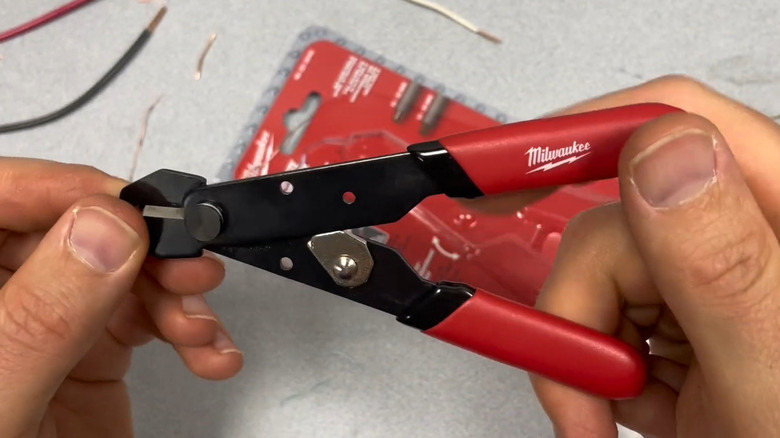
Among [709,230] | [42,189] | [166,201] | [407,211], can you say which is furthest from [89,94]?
[709,230]

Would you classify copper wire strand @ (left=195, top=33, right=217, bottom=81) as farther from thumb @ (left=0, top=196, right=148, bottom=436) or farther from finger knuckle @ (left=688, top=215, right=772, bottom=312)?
finger knuckle @ (left=688, top=215, right=772, bottom=312)

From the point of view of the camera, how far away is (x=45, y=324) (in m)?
0.49

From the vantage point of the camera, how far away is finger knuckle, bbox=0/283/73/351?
1.59 ft

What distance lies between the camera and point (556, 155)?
20.5 inches

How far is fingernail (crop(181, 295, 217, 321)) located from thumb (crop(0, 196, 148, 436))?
168mm

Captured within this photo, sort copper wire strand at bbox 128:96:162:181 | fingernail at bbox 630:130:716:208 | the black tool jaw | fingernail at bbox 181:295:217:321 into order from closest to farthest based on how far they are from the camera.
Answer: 1. fingernail at bbox 630:130:716:208
2. the black tool jaw
3. fingernail at bbox 181:295:217:321
4. copper wire strand at bbox 128:96:162:181

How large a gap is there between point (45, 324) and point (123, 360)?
28cm

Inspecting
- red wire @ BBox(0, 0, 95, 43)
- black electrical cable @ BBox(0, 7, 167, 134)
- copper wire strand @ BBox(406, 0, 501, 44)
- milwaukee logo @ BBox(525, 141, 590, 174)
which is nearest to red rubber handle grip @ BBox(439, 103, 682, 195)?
milwaukee logo @ BBox(525, 141, 590, 174)

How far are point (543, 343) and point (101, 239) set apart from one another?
343mm

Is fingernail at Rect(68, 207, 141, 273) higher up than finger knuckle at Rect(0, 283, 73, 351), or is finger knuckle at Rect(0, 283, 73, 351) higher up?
fingernail at Rect(68, 207, 141, 273)

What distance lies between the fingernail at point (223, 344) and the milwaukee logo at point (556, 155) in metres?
0.38

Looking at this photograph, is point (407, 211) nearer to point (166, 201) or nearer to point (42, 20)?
point (166, 201)

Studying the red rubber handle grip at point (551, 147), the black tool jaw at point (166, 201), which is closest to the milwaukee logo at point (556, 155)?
the red rubber handle grip at point (551, 147)

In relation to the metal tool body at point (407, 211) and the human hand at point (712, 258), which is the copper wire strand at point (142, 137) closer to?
the metal tool body at point (407, 211)
